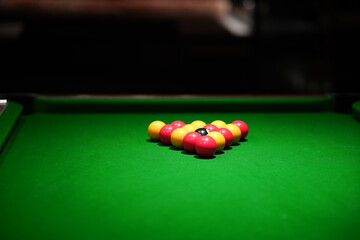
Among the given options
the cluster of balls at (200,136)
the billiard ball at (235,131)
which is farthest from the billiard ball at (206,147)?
the billiard ball at (235,131)

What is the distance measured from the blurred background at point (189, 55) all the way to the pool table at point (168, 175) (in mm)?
3651

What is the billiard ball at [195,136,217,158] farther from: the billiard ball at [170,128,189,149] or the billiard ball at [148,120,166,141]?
the billiard ball at [148,120,166,141]

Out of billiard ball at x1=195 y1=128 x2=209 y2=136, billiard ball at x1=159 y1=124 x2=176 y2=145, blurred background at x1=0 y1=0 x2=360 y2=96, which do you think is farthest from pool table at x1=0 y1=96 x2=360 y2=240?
blurred background at x1=0 y1=0 x2=360 y2=96

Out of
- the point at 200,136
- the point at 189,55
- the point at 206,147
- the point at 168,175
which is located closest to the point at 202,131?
the point at 200,136

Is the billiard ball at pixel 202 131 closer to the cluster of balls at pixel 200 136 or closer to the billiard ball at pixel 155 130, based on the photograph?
the cluster of balls at pixel 200 136

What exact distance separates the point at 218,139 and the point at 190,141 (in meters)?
0.14

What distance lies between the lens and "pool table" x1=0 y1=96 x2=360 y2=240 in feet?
4.58

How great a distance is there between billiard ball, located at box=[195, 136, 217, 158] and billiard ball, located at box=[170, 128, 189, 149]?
0.50ft

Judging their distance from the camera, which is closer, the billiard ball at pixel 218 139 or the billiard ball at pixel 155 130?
the billiard ball at pixel 218 139

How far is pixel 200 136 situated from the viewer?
232 centimetres

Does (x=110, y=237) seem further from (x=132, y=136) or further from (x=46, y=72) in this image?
(x=46, y=72)

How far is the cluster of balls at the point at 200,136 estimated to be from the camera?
2.23 metres

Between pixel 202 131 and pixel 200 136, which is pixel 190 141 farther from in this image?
pixel 202 131

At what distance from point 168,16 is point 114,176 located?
12.1 meters
